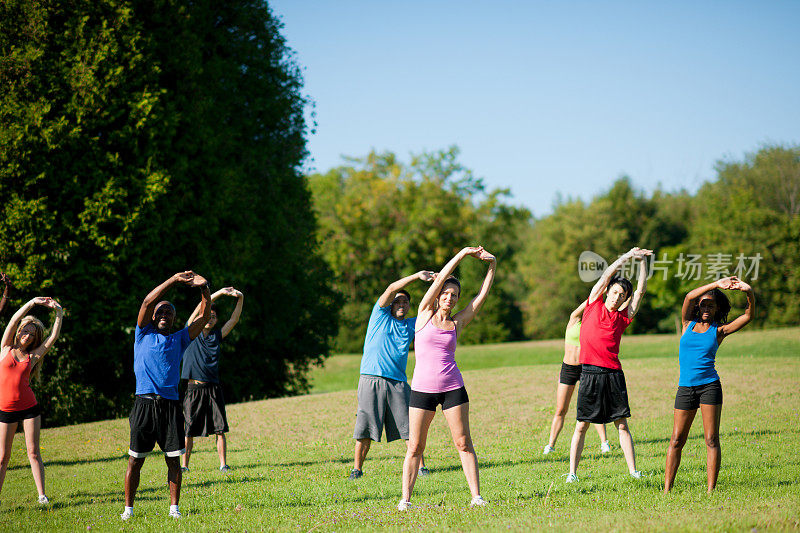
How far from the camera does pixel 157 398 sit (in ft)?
24.3

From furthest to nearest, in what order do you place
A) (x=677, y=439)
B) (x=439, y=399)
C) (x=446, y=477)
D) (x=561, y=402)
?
(x=561, y=402) < (x=446, y=477) < (x=677, y=439) < (x=439, y=399)

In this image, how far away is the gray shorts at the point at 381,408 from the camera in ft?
30.3

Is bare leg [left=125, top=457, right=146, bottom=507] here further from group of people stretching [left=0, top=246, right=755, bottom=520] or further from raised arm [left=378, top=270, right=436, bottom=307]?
raised arm [left=378, top=270, right=436, bottom=307]

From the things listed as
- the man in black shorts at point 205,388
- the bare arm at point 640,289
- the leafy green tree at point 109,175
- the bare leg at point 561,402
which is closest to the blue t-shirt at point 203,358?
the man in black shorts at point 205,388

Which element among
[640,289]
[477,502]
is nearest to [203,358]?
[477,502]

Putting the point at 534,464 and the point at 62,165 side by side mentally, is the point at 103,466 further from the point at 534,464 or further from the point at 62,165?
the point at 62,165

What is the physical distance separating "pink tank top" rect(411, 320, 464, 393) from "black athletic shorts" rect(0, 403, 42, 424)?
5168mm

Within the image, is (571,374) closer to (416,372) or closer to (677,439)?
(677,439)

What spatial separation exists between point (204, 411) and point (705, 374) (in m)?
7.05

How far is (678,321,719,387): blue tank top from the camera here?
7387mm

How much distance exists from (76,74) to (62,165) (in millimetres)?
2437

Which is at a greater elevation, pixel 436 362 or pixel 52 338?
pixel 52 338

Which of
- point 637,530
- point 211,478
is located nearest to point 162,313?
point 211,478

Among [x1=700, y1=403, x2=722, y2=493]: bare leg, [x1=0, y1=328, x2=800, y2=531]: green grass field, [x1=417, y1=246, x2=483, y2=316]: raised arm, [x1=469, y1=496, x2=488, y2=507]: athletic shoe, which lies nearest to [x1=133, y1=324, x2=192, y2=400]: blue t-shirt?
[x1=0, y1=328, x2=800, y2=531]: green grass field
